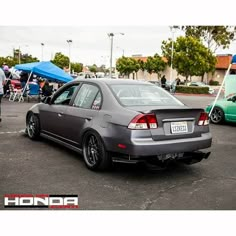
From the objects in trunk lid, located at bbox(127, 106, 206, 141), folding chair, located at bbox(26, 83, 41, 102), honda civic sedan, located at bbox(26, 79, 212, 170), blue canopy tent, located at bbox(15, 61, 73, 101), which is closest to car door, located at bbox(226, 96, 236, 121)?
honda civic sedan, located at bbox(26, 79, 212, 170)

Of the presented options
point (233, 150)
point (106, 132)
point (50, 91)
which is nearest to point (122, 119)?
point (106, 132)

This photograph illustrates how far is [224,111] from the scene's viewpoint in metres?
10.4

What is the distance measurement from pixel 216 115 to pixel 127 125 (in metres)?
7.02

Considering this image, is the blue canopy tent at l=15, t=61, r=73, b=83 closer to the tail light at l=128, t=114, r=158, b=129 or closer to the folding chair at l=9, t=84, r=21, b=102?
the folding chair at l=9, t=84, r=21, b=102

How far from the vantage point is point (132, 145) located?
4.34m

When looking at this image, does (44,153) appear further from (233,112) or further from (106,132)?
(233,112)

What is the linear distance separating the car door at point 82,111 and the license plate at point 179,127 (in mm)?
1218

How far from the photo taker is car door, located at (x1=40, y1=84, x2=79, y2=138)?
5.87 meters

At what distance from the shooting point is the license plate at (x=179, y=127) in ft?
15.0

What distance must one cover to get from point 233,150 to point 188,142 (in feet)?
8.29

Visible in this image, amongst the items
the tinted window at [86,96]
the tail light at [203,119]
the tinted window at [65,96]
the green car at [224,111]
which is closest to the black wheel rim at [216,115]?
the green car at [224,111]

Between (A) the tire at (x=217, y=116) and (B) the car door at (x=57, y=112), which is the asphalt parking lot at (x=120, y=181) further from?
(A) the tire at (x=217, y=116)

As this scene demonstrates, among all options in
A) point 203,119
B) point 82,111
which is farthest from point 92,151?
point 203,119

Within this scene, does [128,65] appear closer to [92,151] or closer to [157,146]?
[92,151]
